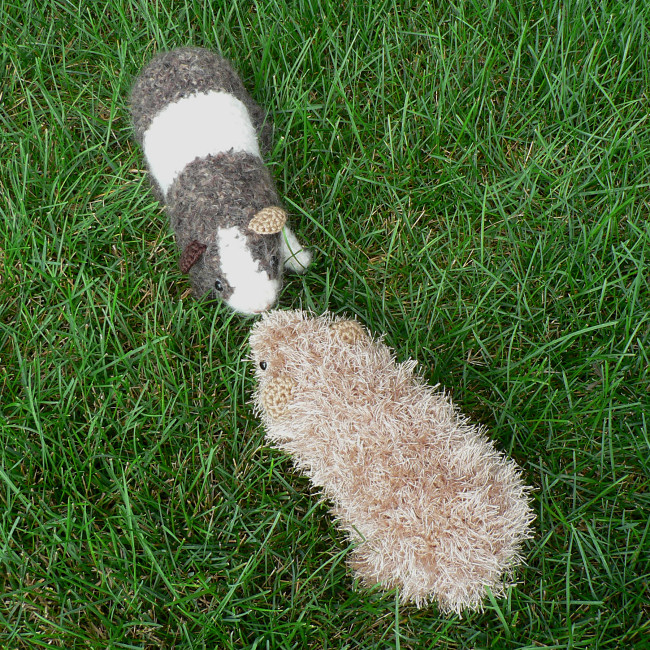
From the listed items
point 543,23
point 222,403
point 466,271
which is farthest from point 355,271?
→ point 543,23

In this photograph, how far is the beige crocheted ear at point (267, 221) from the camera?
62.6 inches

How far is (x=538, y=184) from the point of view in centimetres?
204

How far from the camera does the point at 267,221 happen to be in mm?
1593

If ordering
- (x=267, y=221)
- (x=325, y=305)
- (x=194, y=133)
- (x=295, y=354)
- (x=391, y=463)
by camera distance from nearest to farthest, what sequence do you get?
(x=391, y=463) < (x=295, y=354) < (x=267, y=221) < (x=194, y=133) < (x=325, y=305)

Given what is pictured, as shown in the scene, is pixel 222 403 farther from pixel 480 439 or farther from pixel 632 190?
pixel 632 190

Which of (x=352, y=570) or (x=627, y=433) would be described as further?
(x=627, y=433)

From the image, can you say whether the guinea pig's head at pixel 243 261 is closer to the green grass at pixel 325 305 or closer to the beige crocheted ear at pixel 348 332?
the green grass at pixel 325 305

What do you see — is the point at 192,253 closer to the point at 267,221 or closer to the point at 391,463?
the point at 267,221

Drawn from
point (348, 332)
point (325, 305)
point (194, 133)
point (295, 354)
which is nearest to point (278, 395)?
point (295, 354)

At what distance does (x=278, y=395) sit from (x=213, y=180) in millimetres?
625

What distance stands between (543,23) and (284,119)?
962 millimetres

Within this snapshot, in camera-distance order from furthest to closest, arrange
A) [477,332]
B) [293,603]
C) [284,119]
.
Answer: [284,119] < [477,332] < [293,603]

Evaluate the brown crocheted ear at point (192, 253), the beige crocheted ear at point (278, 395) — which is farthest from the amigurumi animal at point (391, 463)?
the brown crocheted ear at point (192, 253)

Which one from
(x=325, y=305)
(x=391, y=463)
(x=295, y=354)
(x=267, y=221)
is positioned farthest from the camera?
(x=325, y=305)
